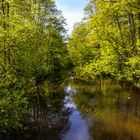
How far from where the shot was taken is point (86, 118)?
75.6 feet

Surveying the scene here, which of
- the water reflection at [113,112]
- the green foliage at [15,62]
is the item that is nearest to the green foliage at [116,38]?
the water reflection at [113,112]

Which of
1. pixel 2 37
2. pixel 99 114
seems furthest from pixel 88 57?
pixel 2 37

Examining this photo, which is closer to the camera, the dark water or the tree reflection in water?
the tree reflection in water

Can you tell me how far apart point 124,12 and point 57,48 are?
710 inches

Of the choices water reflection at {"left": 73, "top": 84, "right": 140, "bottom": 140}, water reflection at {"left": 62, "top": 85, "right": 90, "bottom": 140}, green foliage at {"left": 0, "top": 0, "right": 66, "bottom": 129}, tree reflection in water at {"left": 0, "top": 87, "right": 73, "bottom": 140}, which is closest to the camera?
green foliage at {"left": 0, "top": 0, "right": 66, "bottom": 129}

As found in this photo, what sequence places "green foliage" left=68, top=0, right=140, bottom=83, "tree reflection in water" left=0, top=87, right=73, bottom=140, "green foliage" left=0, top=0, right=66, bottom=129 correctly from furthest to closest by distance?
"green foliage" left=68, top=0, right=140, bottom=83 → "tree reflection in water" left=0, top=87, right=73, bottom=140 → "green foliage" left=0, top=0, right=66, bottom=129

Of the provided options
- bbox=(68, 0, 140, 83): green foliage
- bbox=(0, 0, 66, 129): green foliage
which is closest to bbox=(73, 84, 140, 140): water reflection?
bbox=(68, 0, 140, 83): green foliage

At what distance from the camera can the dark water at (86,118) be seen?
734 inches

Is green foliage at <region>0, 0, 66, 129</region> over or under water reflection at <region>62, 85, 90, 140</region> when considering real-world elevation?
over

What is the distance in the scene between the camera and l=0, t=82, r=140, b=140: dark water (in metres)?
18.6

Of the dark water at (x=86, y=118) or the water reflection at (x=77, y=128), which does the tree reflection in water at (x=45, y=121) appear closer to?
the dark water at (x=86, y=118)

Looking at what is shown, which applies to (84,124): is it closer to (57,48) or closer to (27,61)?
(27,61)

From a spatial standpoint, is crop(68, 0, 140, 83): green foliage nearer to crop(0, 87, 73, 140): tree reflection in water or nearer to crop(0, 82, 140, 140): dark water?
crop(0, 82, 140, 140): dark water

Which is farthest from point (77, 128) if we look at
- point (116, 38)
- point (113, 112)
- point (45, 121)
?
point (116, 38)
